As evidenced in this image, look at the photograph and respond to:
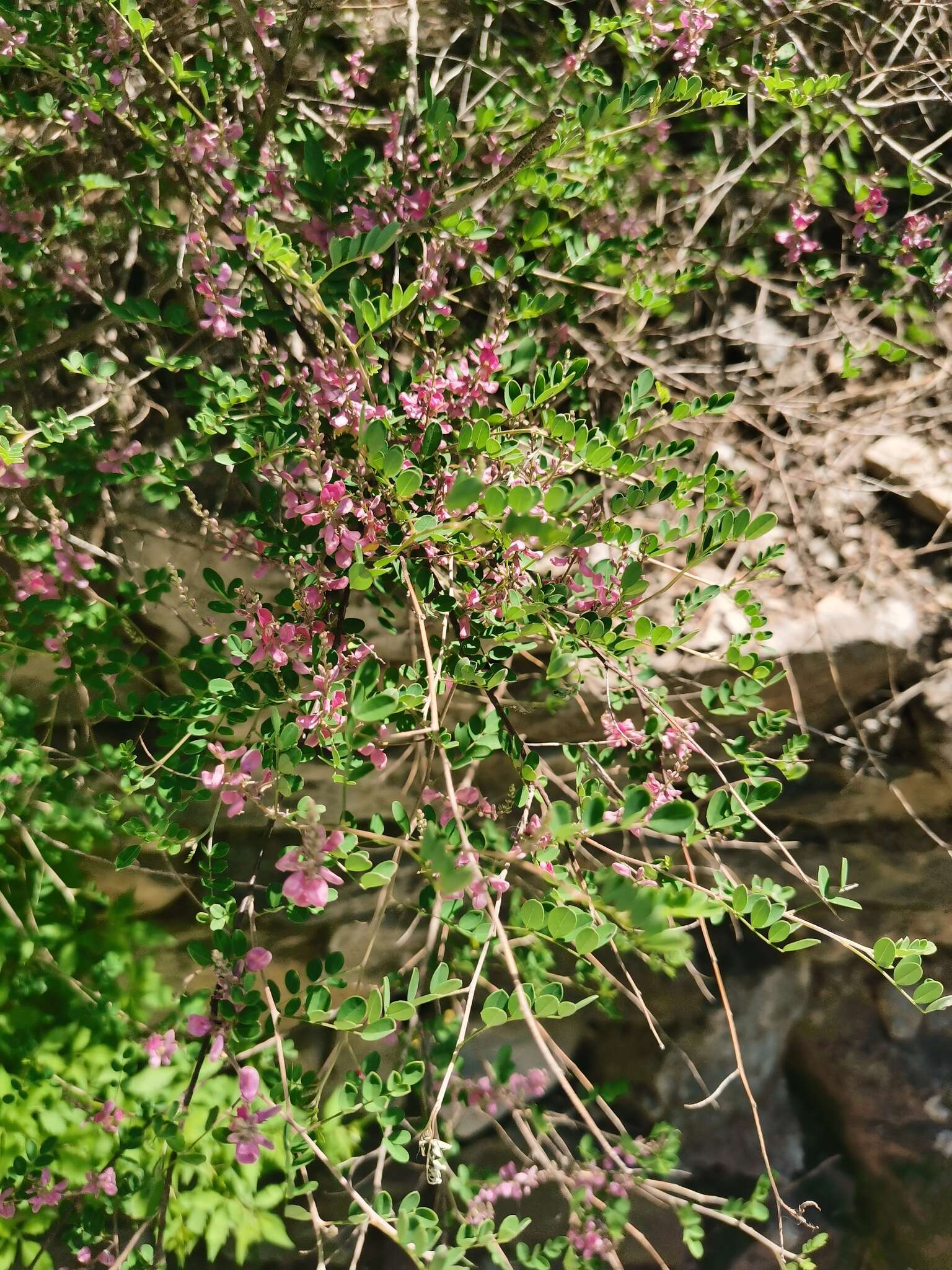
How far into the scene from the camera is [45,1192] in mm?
1688

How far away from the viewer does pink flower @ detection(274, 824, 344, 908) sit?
94 cm

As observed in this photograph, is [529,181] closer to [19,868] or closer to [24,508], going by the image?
[24,508]

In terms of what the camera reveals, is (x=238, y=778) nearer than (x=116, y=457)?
Yes

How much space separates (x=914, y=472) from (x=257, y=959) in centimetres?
177

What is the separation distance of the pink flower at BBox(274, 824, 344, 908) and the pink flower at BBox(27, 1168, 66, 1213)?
1.23 m

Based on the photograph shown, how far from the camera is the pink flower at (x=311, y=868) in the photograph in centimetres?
94

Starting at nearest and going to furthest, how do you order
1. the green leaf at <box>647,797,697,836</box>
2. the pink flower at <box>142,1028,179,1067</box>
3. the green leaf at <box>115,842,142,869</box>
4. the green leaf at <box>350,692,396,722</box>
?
1. the green leaf at <box>647,797,697,836</box>
2. the green leaf at <box>350,692,396,722</box>
3. the green leaf at <box>115,842,142,869</box>
4. the pink flower at <box>142,1028,179,1067</box>

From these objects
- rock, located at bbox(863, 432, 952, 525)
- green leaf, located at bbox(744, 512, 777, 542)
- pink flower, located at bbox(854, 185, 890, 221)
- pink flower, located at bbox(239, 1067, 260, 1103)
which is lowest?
pink flower, located at bbox(239, 1067, 260, 1103)

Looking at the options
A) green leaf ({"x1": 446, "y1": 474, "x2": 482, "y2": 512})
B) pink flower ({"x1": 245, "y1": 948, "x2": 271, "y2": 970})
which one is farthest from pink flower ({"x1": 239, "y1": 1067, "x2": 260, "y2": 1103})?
green leaf ({"x1": 446, "y1": 474, "x2": 482, "y2": 512})

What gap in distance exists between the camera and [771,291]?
2.11m

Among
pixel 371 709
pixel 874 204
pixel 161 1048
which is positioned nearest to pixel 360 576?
pixel 371 709

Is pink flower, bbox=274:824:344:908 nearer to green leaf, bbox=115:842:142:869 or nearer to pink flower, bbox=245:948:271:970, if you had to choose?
pink flower, bbox=245:948:271:970

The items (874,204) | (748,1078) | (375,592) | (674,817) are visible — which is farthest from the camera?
(748,1078)

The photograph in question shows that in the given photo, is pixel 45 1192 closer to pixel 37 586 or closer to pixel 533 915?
pixel 37 586
